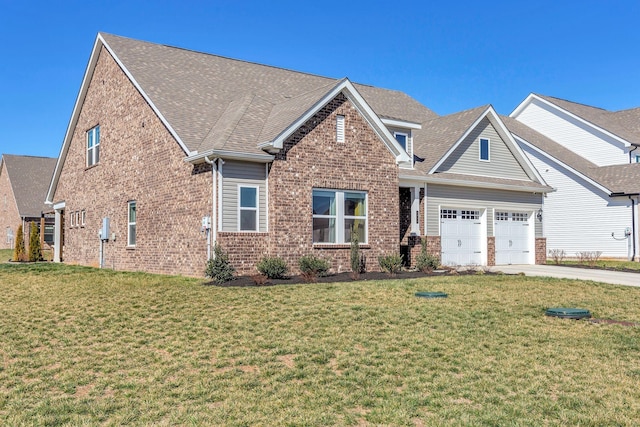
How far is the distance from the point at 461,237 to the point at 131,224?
12.5 m

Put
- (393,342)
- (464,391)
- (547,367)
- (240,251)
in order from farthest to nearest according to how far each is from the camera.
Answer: (240,251)
(393,342)
(547,367)
(464,391)

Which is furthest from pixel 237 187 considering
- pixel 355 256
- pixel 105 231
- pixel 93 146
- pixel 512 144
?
pixel 512 144

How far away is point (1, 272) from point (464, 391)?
16969mm

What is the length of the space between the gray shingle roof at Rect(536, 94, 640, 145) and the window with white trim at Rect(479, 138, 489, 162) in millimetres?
12906

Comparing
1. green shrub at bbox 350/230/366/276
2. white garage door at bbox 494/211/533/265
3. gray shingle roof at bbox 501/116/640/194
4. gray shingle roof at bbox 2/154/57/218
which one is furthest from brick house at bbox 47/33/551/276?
gray shingle roof at bbox 2/154/57/218

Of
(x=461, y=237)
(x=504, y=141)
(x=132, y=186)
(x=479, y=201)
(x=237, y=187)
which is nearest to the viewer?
(x=237, y=187)

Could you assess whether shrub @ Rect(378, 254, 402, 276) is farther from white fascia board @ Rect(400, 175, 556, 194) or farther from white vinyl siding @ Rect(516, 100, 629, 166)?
white vinyl siding @ Rect(516, 100, 629, 166)

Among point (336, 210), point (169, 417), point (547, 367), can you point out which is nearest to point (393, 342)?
point (547, 367)

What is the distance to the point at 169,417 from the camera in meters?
6.34

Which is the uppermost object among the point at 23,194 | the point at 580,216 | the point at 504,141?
the point at 504,141

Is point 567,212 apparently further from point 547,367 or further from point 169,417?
point 169,417

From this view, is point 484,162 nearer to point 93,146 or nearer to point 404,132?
point 404,132

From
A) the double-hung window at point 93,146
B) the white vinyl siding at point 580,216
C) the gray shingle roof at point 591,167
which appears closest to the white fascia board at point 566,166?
the gray shingle roof at point 591,167

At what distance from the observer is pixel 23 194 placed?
146 ft
